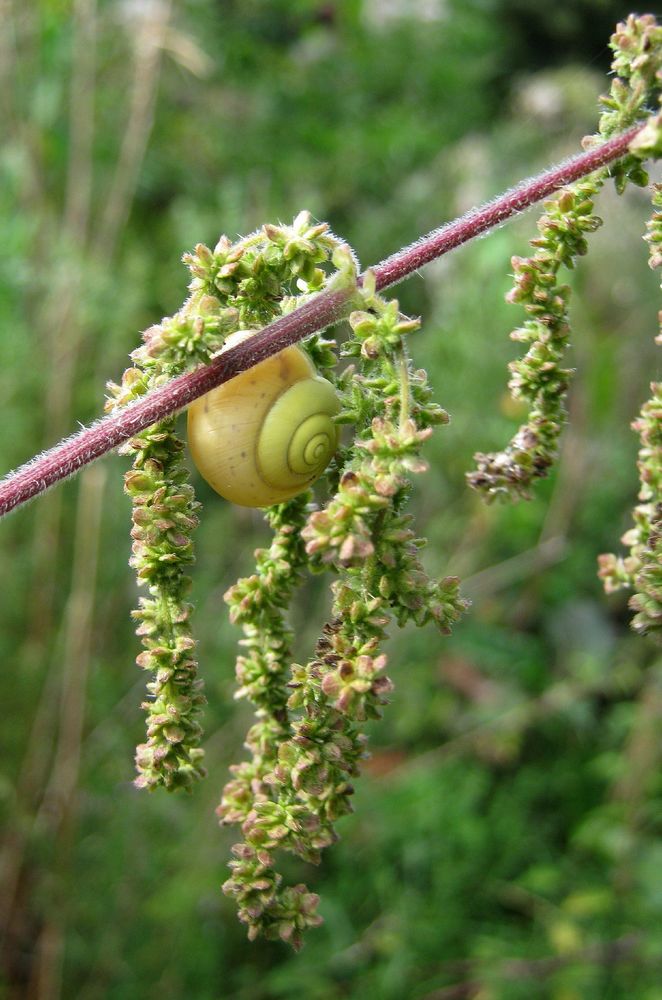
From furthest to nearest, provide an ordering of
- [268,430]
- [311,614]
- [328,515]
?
1. [311,614]
2. [268,430]
3. [328,515]

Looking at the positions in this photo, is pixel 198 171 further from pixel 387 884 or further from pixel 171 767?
pixel 171 767

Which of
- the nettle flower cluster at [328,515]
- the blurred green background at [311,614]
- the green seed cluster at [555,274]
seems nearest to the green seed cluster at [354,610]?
the nettle flower cluster at [328,515]

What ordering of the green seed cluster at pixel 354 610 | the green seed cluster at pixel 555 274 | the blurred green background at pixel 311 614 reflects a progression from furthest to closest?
1. the blurred green background at pixel 311 614
2. the green seed cluster at pixel 555 274
3. the green seed cluster at pixel 354 610

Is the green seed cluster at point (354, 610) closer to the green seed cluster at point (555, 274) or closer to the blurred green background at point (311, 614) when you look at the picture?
the green seed cluster at point (555, 274)

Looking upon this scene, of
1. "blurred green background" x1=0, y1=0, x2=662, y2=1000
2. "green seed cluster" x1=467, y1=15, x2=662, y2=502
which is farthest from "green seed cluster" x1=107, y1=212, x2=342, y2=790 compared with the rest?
"blurred green background" x1=0, y1=0, x2=662, y2=1000

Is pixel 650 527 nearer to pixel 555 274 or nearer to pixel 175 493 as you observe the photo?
pixel 555 274

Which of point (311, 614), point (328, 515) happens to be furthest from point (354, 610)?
point (311, 614)

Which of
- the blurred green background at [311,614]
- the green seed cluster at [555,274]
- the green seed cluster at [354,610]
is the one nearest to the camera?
the green seed cluster at [354,610]
